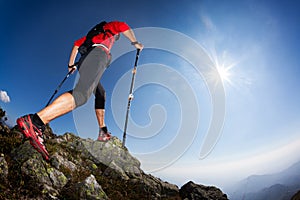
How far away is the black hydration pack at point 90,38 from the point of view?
17.9 feet

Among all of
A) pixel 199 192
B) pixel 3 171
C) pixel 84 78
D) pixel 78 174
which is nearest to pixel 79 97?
pixel 84 78

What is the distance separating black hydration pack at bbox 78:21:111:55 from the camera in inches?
215

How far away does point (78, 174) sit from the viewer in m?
6.80

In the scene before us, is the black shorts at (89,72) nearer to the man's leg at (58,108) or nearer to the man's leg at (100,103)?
the man's leg at (58,108)

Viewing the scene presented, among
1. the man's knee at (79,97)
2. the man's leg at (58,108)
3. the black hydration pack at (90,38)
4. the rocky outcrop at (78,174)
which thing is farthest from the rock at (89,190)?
the black hydration pack at (90,38)

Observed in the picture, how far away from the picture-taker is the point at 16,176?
4703 millimetres

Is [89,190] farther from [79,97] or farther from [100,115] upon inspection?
[100,115]

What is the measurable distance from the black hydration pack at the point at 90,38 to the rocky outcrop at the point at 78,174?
10.6 ft

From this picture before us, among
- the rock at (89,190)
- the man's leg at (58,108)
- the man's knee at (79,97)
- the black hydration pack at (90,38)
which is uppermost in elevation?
the black hydration pack at (90,38)

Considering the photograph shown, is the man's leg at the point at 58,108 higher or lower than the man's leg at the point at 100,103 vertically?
lower

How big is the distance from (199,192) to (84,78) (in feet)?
22.8

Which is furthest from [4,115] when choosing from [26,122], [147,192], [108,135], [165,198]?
[165,198]

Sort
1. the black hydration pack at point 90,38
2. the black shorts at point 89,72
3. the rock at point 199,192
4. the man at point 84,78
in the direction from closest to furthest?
the man at point 84,78, the black shorts at point 89,72, the black hydration pack at point 90,38, the rock at point 199,192

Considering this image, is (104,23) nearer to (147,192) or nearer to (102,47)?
(102,47)
